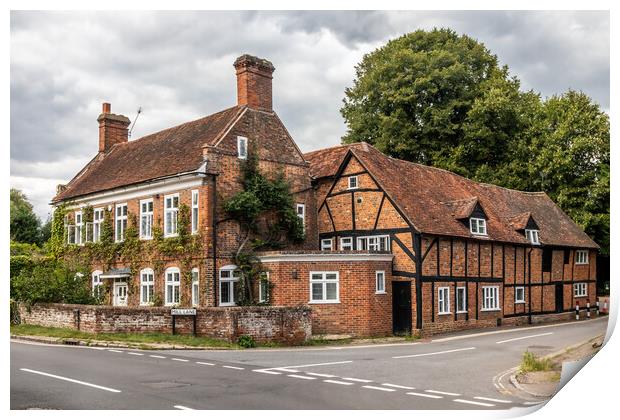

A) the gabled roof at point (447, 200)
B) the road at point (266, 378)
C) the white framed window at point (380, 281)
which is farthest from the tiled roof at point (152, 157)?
the road at point (266, 378)

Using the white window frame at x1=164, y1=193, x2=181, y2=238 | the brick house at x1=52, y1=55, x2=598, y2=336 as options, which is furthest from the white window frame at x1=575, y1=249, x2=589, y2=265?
the white window frame at x1=164, y1=193, x2=181, y2=238

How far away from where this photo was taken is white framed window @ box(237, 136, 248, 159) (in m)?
27.8

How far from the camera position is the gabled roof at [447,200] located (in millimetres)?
28641

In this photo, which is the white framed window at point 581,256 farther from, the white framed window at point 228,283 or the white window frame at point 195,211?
the white window frame at point 195,211

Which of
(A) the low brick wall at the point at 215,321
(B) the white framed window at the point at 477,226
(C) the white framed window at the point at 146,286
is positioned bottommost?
(A) the low brick wall at the point at 215,321

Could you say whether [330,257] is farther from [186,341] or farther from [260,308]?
[186,341]

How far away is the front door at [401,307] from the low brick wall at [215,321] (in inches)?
190

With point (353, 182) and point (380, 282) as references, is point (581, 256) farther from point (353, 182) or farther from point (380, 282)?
point (380, 282)

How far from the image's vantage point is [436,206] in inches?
1180

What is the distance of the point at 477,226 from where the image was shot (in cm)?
3036

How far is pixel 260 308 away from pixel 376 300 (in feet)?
17.9

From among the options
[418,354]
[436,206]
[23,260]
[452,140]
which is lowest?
[418,354]

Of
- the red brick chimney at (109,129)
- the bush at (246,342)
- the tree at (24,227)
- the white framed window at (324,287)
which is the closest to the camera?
the bush at (246,342)

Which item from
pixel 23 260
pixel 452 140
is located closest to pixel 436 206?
pixel 452 140
